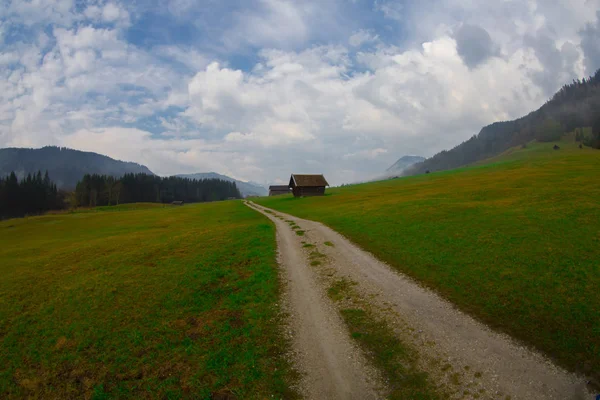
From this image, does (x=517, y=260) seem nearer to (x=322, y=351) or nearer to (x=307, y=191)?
(x=322, y=351)

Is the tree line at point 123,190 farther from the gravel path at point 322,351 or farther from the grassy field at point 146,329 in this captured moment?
the gravel path at point 322,351

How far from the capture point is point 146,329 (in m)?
13.2

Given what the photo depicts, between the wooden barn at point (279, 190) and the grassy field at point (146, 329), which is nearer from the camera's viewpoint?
the grassy field at point (146, 329)

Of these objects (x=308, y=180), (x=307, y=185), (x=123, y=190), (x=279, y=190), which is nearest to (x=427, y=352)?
(x=307, y=185)

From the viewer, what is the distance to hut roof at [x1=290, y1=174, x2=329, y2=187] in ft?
295

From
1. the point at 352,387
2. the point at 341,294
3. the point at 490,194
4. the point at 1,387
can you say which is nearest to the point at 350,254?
the point at 341,294

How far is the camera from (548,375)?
30.2ft

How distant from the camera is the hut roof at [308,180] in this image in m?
89.9

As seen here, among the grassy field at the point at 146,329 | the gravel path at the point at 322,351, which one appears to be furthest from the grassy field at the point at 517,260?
the grassy field at the point at 146,329

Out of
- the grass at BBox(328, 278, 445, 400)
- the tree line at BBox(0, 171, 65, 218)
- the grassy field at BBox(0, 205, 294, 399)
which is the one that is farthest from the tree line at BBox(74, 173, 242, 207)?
the grass at BBox(328, 278, 445, 400)

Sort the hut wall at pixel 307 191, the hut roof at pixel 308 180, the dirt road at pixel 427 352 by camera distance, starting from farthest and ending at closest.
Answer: the hut wall at pixel 307 191 < the hut roof at pixel 308 180 < the dirt road at pixel 427 352

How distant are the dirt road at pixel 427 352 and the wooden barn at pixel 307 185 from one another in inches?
2895

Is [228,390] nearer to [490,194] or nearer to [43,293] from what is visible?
[43,293]

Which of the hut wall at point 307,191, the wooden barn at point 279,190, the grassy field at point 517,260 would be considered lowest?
the grassy field at point 517,260
